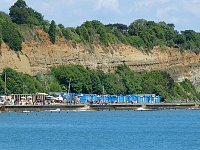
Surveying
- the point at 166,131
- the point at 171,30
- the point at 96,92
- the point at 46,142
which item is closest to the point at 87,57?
the point at 96,92

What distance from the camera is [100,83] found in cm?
13225

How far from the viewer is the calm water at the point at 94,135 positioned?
60969 mm

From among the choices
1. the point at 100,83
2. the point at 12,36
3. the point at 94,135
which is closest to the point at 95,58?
the point at 100,83

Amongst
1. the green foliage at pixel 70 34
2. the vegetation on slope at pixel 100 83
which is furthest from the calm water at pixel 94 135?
the green foliage at pixel 70 34

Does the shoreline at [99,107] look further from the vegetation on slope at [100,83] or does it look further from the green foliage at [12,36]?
the green foliage at [12,36]

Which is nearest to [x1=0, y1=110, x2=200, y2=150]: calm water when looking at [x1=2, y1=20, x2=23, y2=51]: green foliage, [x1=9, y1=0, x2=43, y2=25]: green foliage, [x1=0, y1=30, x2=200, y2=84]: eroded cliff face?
[x1=2, y1=20, x2=23, y2=51]: green foliage

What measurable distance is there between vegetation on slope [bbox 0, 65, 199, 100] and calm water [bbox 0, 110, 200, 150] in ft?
81.4

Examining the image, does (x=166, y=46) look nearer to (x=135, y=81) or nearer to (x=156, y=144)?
(x=135, y=81)

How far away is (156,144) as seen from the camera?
62344 millimetres

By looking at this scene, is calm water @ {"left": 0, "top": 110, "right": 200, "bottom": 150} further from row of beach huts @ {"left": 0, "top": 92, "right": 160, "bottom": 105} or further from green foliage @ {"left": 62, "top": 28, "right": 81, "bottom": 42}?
green foliage @ {"left": 62, "top": 28, "right": 81, "bottom": 42}

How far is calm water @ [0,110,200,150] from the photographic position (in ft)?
200

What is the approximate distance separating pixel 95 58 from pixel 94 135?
69281 millimetres

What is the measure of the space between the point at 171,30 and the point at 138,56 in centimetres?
2294

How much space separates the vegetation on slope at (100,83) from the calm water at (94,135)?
2481cm
